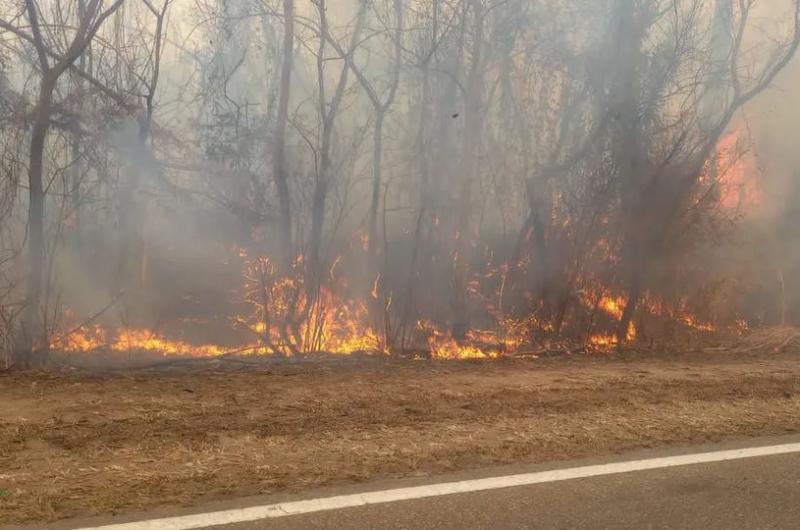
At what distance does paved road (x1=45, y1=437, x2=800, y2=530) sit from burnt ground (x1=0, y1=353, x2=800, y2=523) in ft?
1.01

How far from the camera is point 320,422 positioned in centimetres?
464

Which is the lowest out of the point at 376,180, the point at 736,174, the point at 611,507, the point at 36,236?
the point at 611,507

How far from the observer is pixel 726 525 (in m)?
3.11

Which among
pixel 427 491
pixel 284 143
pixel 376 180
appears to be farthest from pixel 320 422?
pixel 284 143

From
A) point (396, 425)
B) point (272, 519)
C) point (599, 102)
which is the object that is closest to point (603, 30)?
point (599, 102)

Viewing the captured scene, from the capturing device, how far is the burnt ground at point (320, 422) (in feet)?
11.7

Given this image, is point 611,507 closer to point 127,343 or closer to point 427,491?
point 427,491

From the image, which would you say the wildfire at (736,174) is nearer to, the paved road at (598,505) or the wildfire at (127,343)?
the paved road at (598,505)

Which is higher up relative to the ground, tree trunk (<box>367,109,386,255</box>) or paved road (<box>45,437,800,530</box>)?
tree trunk (<box>367,109,386,255</box>)

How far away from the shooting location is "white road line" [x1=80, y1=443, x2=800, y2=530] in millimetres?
3027

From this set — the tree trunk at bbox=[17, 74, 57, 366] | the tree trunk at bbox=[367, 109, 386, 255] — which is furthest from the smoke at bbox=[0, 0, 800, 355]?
the tree trunk at bbox=[17, 74, 57, 366]

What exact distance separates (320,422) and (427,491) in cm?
140

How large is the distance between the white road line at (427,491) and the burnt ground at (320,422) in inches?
8.7

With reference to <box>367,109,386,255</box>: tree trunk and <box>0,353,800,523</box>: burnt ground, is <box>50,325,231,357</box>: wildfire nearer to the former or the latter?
<box>0,353,800,523</box>: burnt ground
